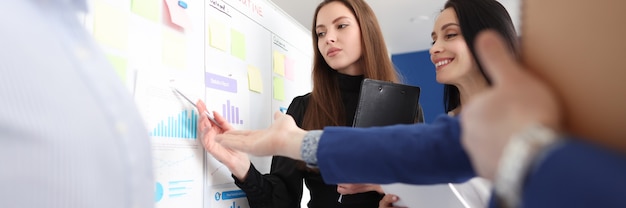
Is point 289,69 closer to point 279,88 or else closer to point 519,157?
point 279,88

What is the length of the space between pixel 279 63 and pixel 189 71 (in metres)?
0.55

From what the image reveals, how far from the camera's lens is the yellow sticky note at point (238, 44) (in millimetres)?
1219

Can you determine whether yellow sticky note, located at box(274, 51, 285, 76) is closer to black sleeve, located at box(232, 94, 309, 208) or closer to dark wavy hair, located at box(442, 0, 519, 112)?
black sleeve, located at box(232, 94, 309, 208)

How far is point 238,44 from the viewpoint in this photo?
1247 millimetres

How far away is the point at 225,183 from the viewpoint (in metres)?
1.15

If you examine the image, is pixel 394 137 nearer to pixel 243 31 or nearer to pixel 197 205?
pixel 197 205

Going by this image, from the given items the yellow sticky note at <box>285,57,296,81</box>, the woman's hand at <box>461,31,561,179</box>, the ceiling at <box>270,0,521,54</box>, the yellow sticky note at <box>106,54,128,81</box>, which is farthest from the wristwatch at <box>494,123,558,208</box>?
the ceiling at <box>270,0,521,54</box>

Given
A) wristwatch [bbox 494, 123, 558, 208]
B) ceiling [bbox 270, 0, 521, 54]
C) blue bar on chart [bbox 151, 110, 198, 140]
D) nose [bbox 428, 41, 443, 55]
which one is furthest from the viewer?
ceiling [bbox 270, 0, 521, 54]

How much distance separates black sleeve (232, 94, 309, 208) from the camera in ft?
3.67

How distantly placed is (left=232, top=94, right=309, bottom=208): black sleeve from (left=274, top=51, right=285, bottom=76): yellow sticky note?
29 cm

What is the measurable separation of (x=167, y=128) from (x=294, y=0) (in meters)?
2.06

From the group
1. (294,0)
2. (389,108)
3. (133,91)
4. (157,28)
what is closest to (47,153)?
(133,91)

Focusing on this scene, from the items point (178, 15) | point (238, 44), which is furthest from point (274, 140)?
point (238, 44)

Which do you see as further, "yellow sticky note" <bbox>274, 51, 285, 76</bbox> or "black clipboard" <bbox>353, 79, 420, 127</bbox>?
"yellow sticky note" <bbox>274, 51, 285, 76</bbox>
